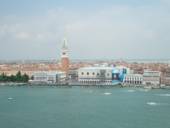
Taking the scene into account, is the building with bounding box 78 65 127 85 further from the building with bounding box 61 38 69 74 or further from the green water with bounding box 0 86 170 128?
the green water with bounding box 0 86 170 128

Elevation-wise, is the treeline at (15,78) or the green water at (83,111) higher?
the treeline at (15,78)

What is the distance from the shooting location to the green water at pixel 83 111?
28.3ft

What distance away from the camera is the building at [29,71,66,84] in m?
20.2

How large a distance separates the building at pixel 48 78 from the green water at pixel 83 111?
21.0 feet

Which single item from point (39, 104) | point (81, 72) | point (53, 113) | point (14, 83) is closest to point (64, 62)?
point (81, 72)

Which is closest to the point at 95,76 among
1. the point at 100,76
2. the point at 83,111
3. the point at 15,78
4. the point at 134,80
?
the point at 100,76

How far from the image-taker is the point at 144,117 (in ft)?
30.9

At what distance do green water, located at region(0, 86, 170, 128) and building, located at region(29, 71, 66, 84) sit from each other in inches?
252

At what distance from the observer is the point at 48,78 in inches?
805

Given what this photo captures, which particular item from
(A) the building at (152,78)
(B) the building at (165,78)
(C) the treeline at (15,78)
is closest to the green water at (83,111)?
(A) the building at (152,78)

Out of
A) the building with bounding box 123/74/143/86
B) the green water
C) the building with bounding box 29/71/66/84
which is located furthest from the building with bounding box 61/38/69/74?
the green water

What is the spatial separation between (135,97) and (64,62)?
27.8 feet

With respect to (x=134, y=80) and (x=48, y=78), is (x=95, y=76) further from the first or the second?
(x=48, y=78)

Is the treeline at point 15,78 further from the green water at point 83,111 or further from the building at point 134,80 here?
the green water at point 83,111
